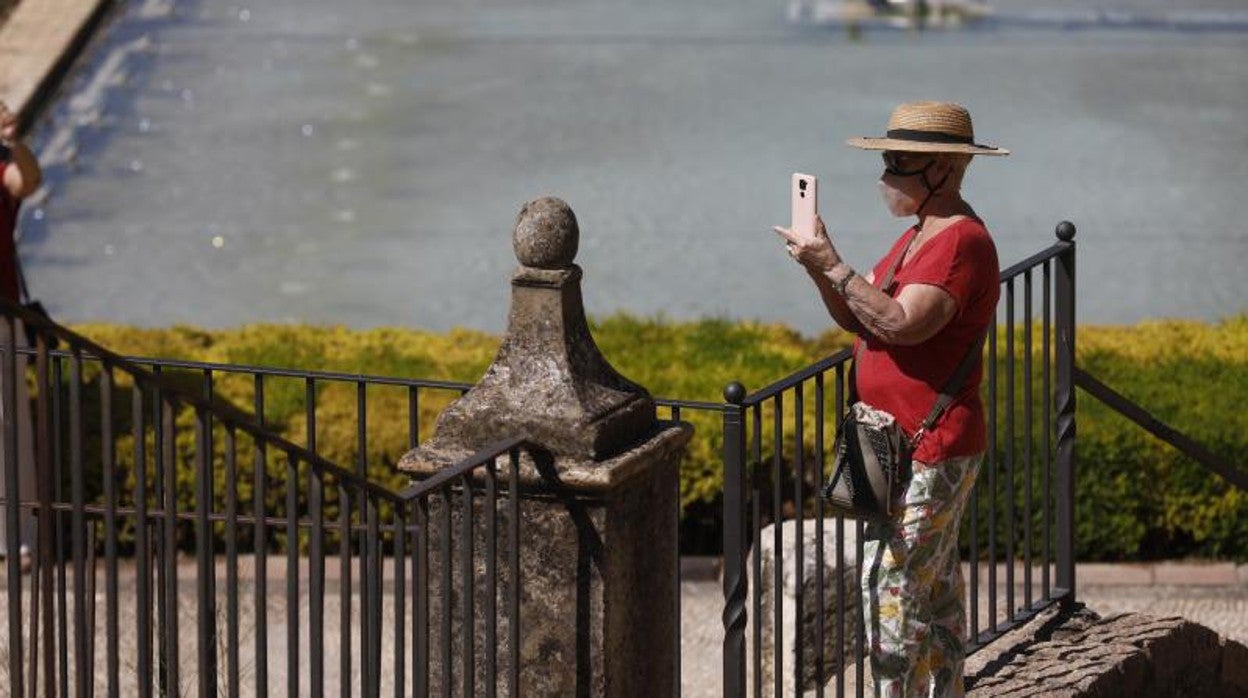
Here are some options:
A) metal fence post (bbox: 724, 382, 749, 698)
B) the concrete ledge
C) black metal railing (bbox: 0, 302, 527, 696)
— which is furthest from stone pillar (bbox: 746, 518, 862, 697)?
the concrete ledge

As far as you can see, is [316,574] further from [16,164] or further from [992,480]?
[16,164]

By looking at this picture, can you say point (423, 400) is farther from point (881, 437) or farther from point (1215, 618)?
point (881, 437)

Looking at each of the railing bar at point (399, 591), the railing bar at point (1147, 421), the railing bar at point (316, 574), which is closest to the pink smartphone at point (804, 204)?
the railing bar at point (399, 591)

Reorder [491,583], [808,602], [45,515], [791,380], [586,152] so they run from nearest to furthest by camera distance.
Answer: [45,515]
[491,583]
[791,380]
[808,602]
[586,152]

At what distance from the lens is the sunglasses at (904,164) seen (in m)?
5.72

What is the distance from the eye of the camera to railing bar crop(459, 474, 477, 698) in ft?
17.8

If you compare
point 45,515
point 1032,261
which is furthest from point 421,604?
point 1032,261

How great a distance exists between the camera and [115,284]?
12.8 metres

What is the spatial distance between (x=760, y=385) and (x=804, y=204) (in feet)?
12.7

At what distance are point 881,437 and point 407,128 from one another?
994 centimetres

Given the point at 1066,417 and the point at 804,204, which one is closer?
the point at 804,204

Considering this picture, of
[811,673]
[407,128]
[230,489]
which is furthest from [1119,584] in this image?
[407,128]

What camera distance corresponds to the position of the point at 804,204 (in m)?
5.52

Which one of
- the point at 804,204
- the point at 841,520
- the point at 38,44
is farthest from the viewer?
the point at 38,44
